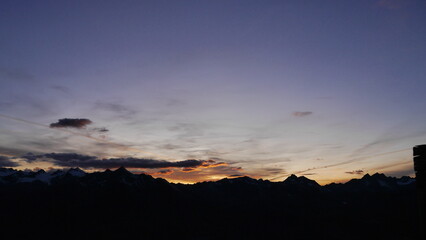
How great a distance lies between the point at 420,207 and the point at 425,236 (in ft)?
2.38

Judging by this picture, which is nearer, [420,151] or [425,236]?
[425,236]

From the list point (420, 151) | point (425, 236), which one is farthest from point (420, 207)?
point (420, 151)

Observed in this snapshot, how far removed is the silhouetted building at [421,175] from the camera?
304 inches

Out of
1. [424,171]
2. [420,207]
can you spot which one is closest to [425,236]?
[420,207]

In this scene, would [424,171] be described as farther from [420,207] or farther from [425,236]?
[425,236]

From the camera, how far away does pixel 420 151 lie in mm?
7902

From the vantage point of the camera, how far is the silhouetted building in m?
7.73

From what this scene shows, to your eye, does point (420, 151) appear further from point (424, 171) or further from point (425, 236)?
point (425, 236)

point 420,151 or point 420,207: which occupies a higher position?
point 420,151

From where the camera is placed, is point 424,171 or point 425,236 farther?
point 424,171

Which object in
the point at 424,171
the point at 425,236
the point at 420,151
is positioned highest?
the point at 420,151

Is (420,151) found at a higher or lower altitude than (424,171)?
higher

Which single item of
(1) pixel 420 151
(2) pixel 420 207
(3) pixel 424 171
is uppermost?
(1) pixel 420 151

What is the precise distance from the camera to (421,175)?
798cm
